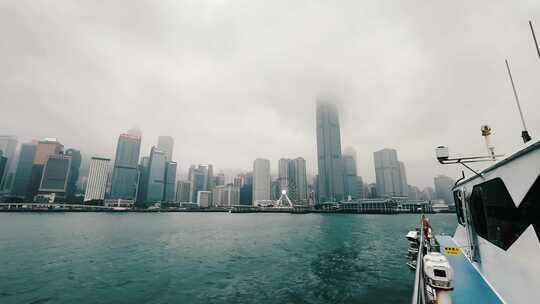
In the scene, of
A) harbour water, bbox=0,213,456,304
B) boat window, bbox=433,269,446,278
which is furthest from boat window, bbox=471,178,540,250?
harbour water, bbox=0,213,456,304

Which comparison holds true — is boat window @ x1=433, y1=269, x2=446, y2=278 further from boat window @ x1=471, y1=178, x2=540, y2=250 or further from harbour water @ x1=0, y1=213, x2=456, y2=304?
harbour water @ x1=0, y1=213, x2=456, y2=304

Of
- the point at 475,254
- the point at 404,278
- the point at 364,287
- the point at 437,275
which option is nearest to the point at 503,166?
the point at 437,275

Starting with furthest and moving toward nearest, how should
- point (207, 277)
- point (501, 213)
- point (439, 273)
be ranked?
point (207, 277) < point (501, 213) < point (439, 273)

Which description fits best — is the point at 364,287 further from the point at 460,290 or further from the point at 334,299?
the point at 460,290

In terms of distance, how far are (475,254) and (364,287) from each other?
7169 mm

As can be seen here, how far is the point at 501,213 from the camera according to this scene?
6.27 meters

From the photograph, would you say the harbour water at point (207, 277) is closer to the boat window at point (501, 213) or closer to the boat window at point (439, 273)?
the boat window at point (501, 213)

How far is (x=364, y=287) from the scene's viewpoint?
48.4 ft

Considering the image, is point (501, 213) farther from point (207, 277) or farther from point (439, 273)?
point (207, 277)

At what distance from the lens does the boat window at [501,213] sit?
473 cm

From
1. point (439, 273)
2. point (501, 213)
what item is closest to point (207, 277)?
point (439, 273)

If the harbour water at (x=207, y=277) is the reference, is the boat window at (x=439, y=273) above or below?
above

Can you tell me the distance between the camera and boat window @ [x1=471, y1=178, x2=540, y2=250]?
4729 millimetres

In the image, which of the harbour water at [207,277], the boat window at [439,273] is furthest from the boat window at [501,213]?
the harbour water at [207,277]
